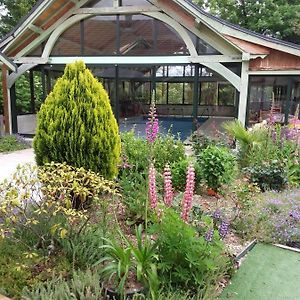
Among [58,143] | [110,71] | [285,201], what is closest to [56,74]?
[110,71]

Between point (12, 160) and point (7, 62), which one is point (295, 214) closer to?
point (12, 160)

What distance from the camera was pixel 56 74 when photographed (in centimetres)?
1157

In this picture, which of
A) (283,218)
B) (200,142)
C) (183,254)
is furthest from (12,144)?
(183,254)

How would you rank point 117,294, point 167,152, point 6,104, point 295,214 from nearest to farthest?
point 117,294 → point 295,214 → point 167,152 → point 6,104

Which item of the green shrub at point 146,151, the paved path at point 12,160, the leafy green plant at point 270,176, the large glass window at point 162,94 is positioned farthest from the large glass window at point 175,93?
the leafy green plant at point 270,176

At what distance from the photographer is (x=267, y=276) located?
324cm

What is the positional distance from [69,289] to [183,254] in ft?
3.11

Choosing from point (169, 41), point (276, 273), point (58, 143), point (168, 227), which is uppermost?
point (169, 41)

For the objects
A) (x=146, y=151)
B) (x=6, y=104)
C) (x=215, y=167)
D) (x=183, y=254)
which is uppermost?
(x=6, y=104)

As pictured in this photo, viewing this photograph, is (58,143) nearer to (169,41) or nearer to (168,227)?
(168,227)

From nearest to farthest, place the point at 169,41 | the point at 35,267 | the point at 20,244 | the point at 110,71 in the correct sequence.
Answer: the point at 35,267 → the point at 20,244 → the point at 169,41 → the point at 110,71

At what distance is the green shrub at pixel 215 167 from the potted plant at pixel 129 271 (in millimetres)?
2542

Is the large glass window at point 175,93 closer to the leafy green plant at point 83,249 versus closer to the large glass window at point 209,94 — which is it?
the large glass window at point 209,94

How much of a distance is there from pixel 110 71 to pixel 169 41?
230 cm
